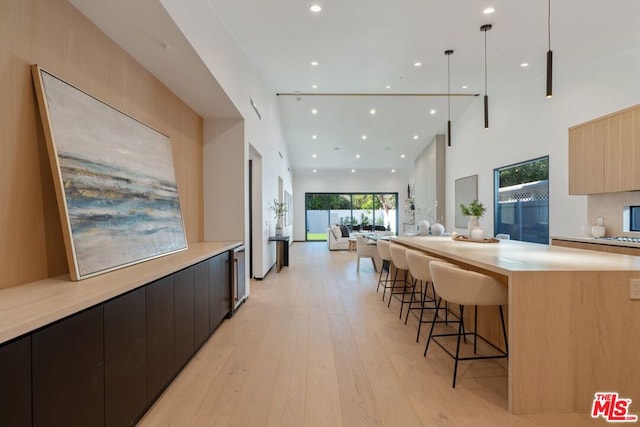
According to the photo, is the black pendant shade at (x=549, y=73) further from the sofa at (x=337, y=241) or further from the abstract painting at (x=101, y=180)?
the sofa at (x=337, y=241)

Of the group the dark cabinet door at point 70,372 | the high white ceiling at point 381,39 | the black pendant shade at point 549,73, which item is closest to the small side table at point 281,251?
the high white ceiling at point 381,39

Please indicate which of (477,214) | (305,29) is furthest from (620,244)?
(305,29)

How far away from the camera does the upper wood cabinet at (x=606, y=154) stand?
13.4 feet

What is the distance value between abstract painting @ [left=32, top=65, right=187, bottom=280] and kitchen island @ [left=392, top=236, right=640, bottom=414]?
256 centimetres

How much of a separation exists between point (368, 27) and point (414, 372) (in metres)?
4.31

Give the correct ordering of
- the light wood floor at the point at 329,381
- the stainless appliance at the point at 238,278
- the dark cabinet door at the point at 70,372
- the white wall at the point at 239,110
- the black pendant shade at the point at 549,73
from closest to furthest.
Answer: the dark cabinet door at the point at 70,372
the light wood floor at the point at 329,381
the white wall at the point at 239,110
the black pendant shade at the point at 549,73
the stainless appliance at the point at 238,278

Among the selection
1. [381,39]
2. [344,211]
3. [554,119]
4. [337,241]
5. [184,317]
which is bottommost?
[337,241]

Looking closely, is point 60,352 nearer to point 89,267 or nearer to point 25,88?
point 89,267

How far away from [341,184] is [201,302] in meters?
12.1

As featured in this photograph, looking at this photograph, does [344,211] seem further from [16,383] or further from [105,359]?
[16,383]

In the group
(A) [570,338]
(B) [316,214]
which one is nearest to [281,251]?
(A) [570,338]

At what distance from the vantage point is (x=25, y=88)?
1751 millimetres

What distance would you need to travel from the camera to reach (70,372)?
51.8 inches

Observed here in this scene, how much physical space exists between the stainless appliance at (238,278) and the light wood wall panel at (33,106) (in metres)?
1.98
